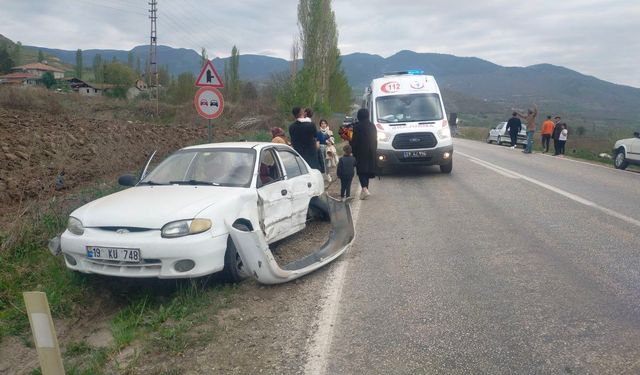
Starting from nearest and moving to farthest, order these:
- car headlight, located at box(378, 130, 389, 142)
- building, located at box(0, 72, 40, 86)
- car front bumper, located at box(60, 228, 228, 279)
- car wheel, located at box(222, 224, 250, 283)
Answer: car front bumper, located at box(60, 228, 228, 279)
car wheel, located at box(222, 224, 250, 283)
car headlight, located at box(378, 130, 389, 142)
building, located at box(0, 72, 40, 86)

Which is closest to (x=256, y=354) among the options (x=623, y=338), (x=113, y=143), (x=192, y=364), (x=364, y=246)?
(x=192, y=364)

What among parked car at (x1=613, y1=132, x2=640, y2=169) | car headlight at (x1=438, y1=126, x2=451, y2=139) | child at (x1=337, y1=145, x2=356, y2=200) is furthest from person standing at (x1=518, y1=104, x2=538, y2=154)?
child at (x1=337, y1=145, x2=356, y2=200)

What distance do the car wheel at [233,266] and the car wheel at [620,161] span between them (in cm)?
1601

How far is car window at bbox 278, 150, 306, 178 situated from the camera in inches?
296

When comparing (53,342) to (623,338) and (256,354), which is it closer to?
(256,354)

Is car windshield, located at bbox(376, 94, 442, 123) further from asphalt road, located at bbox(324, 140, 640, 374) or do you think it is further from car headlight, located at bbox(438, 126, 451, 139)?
asphalt road, located at bbox(324, 140, 640, 374)

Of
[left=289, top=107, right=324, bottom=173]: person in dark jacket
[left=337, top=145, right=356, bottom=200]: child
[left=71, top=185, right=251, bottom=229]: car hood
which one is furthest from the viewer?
[left=289, top=107, right=324, bottom=173]: person in dark jacket

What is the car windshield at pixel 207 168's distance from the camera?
639 cm

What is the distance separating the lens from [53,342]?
3357 mm

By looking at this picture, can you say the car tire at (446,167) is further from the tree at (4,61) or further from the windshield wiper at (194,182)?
the tree at (4,61)

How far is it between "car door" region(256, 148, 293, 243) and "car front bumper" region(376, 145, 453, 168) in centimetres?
717

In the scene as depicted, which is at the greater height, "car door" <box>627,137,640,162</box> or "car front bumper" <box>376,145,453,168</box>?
"car door" <box>627,137,640,162</box>

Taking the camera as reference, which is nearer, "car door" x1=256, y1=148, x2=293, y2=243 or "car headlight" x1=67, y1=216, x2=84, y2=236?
"car headlight" x1=67, y1=216, x2=84, y2=236

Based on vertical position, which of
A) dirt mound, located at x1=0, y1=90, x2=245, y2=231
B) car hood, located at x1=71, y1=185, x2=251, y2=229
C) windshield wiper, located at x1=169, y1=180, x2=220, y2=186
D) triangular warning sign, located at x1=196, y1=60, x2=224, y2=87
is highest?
triangular warning sign, located at x1=196, y1=60, x2=224, y2=87
